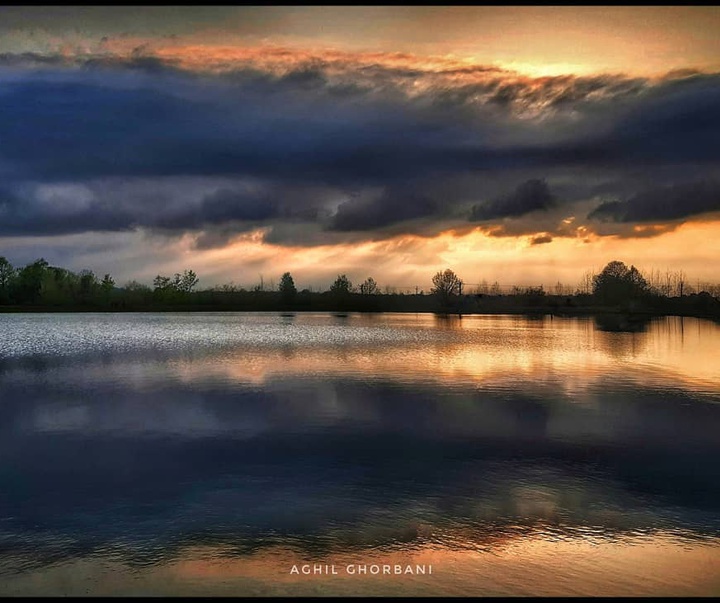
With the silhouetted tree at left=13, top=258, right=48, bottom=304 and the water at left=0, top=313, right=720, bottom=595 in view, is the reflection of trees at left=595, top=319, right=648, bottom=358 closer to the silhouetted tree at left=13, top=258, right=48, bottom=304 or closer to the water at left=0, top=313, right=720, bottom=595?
the water at left=0, top=313, right=720, bottom=595

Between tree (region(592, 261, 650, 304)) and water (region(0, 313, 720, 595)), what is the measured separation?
103m

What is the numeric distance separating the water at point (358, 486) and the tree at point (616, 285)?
103 meters

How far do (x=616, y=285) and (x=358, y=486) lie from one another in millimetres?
124017

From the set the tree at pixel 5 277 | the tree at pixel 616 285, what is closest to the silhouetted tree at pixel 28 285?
the tree at pixel 5 277

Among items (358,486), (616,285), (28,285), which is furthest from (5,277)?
(358,486)

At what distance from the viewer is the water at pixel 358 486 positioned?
876 centimetres

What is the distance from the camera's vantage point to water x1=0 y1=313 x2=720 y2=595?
8.76m

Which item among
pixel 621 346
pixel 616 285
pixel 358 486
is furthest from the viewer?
pixel 616 285

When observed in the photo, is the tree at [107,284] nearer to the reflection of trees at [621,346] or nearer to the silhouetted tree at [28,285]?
the silhouetted tree at [28,285]

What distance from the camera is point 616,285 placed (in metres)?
125

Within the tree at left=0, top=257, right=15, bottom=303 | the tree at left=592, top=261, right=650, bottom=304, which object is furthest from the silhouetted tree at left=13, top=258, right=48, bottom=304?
the tree at left=592, top=261, right=650, bottom=304

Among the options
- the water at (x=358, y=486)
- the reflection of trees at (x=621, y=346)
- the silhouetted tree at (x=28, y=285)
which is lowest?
the reflection of trees at (x=621, y=346)

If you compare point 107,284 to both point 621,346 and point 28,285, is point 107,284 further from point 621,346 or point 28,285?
point 621,346

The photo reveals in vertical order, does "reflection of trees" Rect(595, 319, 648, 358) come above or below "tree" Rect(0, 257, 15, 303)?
below
